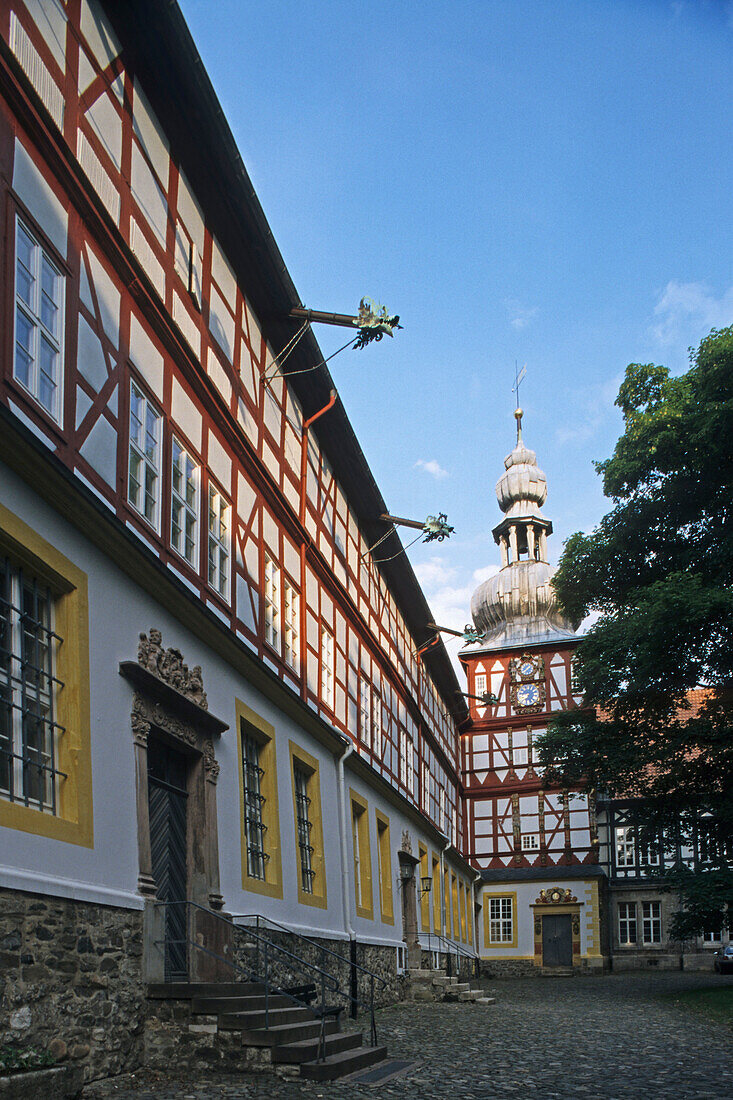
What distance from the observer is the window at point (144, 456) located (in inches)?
456

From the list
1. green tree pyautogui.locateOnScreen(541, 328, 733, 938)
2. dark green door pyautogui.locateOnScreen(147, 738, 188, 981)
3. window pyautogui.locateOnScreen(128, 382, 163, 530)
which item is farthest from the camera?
green tree pyautogui.locateOnScreen(541, 328, 733, 938)

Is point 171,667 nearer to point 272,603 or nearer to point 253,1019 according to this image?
point 253,1019

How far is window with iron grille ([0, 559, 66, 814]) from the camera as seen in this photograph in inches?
339

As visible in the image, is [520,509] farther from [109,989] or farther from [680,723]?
[109,989]

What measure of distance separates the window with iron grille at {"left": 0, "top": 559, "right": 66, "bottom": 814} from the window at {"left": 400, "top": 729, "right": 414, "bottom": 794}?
19.3 meters

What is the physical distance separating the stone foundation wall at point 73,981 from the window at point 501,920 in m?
36.4

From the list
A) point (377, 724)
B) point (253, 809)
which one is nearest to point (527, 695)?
point (377, 724)

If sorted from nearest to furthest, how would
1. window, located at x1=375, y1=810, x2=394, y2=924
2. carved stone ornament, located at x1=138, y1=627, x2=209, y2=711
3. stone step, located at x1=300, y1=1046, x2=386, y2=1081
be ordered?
1. stone step, located at x1=300, y1=1046, x2=386, y2=1081
2. carved stone ornament, located at x1=138, y1=627, x2=209, y2=711
3. window, located at x1=375, y1=810, x2=394, y2=924

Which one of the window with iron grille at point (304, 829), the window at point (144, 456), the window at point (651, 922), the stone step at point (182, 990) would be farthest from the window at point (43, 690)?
A: the window at point (651, 922)

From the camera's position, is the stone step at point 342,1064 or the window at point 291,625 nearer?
the stone step at point 342,1064

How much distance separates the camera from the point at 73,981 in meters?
8.62

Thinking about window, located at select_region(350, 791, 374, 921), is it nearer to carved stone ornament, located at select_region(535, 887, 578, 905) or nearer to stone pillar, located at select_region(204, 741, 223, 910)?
stone pillar, located at select_region(204, 741, 223, 910)

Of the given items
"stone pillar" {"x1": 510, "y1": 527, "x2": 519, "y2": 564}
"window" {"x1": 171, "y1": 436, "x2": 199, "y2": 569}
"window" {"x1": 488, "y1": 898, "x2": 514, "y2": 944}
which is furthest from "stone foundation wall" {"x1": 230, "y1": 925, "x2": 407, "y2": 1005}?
"stone pillar" {"x1": 510, "y1": 527, "x2": 519, "y2": 564}

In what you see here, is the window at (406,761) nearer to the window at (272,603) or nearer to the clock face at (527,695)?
the window at (272,603)
